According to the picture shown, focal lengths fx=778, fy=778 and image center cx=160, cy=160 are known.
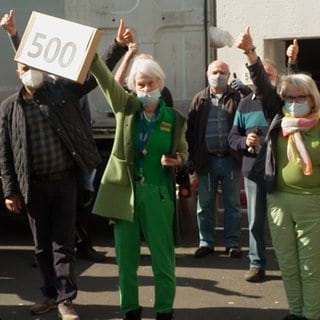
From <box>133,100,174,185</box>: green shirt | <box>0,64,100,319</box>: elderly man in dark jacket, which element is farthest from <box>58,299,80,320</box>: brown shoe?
<box>133,100,174,185</box>: green shirt

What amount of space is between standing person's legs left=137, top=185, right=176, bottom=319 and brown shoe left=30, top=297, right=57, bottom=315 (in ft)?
3.08

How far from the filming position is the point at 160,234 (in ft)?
16.4

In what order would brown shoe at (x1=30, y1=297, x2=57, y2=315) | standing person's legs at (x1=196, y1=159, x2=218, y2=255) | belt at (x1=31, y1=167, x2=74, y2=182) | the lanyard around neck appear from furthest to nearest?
1. standing person's legs at (x1=196, y1=159, x2=218, y2=255)
2. brown shoe at (x1=30, y1=297, x2=57, y2=315)
3. belt at (x1=31, y1=167, x2=74, y2=182)
4. the lanyard around neck

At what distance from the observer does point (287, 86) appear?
5043mm

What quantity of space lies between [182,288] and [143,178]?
1554 mm

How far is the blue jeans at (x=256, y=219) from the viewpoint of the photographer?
6.20 metres

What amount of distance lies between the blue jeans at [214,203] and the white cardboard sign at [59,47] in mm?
2661

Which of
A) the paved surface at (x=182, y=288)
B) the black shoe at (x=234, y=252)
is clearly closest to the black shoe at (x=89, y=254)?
the paved surface at (x=182, y=288)

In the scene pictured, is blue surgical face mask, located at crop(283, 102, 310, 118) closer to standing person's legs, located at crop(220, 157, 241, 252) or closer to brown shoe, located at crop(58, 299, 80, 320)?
brown shoe, located at crop(58, 299, 80, 320)

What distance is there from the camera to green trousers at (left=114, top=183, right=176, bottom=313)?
496 cm

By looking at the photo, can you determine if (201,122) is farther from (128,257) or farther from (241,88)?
(128,257)

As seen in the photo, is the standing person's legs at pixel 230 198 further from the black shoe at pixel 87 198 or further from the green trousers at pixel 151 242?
the green trousers at pixel 151 242

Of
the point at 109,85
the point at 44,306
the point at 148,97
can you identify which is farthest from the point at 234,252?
the point at 109,85

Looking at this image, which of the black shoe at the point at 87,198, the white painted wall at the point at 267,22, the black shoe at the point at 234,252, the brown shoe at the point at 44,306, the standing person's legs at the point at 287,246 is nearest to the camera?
the standing person's legs at the point at 287,246
